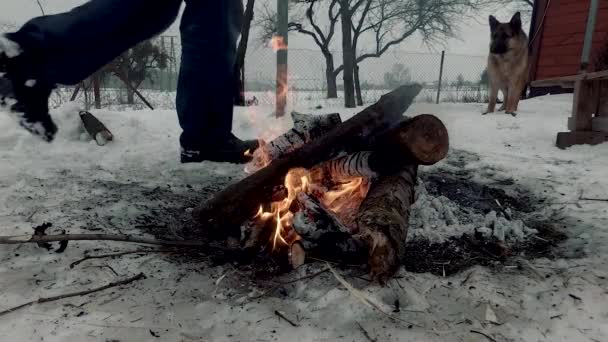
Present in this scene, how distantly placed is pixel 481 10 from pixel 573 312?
20533mm

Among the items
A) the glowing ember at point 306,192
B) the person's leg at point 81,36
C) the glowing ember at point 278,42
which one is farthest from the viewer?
the glowing ember at point 278,42

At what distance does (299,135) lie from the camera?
6.12ft

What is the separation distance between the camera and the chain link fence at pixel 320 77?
1206 centimetres

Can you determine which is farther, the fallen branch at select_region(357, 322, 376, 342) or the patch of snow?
the patch of snow

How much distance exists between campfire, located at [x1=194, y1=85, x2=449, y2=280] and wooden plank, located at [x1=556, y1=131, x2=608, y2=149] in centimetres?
241

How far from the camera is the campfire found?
1282 millimetres

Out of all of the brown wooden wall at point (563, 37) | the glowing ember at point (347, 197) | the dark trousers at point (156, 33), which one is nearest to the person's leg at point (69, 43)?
the dark trousers at point (156, 33)

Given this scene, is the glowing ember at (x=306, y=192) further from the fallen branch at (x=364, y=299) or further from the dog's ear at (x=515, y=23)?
the dog's ear at (x=515, y=23)

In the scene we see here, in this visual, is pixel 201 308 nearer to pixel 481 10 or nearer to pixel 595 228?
pixel 595 228

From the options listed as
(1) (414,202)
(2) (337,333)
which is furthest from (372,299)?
(1) (414,202)

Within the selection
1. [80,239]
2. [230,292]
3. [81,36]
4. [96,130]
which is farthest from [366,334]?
[96,130]

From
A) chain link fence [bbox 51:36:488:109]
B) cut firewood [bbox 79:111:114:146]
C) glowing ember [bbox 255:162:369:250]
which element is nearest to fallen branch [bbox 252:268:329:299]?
glowing ember [bbox 255:162:369:250]

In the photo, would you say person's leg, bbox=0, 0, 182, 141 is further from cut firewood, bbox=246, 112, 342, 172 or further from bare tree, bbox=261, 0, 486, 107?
bare tree, bbox=261, 0, 486, 107

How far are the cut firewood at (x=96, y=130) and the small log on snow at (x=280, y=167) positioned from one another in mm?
2095
